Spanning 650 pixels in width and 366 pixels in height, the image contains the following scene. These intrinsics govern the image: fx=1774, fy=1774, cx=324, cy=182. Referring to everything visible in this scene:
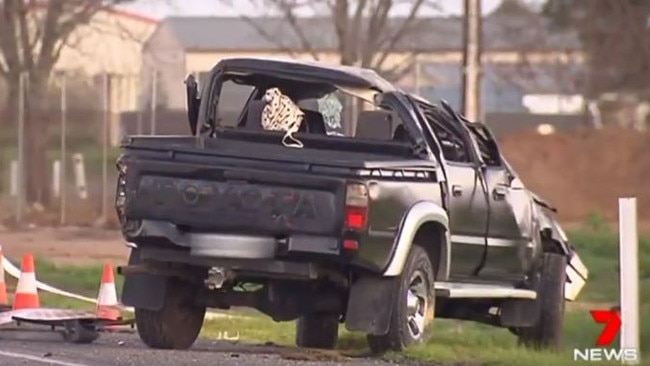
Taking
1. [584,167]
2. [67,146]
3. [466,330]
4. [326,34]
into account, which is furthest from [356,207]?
[326,34]

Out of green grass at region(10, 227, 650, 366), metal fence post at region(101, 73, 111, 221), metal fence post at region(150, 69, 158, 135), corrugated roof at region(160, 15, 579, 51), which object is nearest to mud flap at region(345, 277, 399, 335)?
green grass at region(10, 227, 650, 366)

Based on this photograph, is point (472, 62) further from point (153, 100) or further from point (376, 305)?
point (376, 305)

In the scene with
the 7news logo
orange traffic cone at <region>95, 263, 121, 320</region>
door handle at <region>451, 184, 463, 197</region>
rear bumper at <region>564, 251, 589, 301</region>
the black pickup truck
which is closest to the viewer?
the black pickup truck

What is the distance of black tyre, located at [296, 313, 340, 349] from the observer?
1273 centimetres

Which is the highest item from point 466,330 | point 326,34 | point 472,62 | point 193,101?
point 326,34

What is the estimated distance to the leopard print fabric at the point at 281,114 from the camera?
12.3 metres

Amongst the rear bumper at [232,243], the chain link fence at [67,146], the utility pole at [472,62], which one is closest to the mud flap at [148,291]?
the rear bumper at [232,243]

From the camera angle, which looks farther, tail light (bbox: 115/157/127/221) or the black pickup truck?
tail light (bbox: 115/157/127/221)

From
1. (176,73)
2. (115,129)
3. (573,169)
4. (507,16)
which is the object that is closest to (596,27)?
(507,16)

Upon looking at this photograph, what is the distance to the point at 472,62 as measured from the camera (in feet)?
80.4

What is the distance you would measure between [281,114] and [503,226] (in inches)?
68.9

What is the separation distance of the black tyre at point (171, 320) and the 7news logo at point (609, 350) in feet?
8.52

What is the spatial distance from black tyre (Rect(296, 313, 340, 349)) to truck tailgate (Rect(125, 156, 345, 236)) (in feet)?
6.87

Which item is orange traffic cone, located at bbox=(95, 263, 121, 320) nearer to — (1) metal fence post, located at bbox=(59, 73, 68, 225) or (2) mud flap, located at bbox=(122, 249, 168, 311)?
(2) mud flap, located at bbox=(122, 249, 168, 311)
